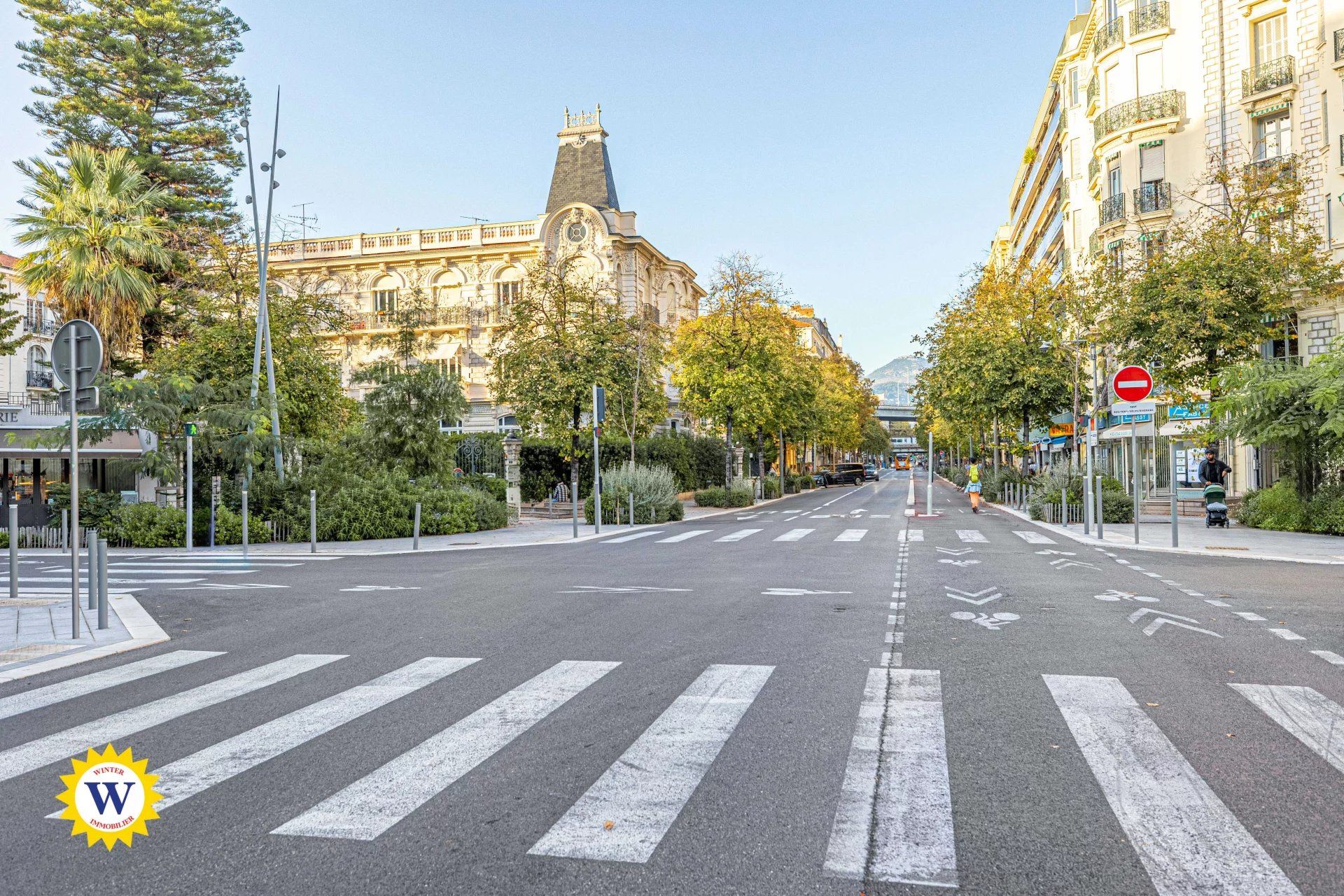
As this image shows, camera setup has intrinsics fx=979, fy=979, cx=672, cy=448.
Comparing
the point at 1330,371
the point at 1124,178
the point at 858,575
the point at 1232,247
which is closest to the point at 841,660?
the point at 858,575

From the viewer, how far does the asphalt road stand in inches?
138

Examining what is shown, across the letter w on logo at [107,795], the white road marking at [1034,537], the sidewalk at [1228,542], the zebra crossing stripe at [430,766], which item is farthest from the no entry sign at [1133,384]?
the letter w on logo at [107,795]

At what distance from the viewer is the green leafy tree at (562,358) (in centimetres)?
3147

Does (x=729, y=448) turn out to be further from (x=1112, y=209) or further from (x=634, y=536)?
(x=634, y=536)

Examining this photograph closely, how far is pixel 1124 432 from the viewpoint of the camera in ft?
116

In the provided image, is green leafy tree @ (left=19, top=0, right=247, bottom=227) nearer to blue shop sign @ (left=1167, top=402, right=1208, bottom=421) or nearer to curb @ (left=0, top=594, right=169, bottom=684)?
curb @ (left=0, top=594, right=169, bottom=684)

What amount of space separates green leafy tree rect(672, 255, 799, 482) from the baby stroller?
20.8 metres

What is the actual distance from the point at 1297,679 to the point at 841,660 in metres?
2.95

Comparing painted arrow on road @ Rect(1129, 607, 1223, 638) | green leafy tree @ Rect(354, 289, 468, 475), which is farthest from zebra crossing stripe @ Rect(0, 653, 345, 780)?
green leafy tree @ Rect(354, 289, 468, 475)

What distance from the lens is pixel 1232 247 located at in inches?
957

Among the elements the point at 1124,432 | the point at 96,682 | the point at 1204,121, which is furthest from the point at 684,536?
the point at 1204,121

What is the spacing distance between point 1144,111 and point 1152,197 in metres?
3.04

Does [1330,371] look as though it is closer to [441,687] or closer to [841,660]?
[841,660]

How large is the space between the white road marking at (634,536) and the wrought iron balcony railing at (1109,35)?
87.6 ft
